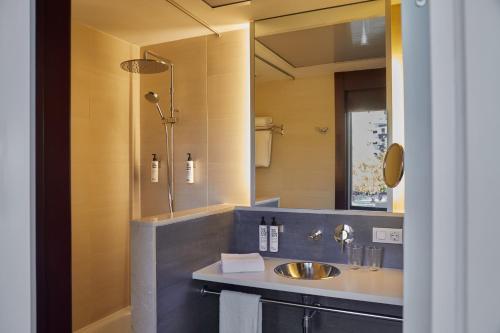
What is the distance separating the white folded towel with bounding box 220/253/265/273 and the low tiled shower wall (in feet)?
0.51

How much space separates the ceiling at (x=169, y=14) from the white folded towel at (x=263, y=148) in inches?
30.7

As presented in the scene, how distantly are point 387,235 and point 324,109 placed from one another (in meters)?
0.84

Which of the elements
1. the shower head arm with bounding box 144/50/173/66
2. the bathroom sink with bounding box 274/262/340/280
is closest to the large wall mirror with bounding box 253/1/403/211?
the bathroom sink with bounding box 274/262/340/280

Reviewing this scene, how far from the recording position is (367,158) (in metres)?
2.01

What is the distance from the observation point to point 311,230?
2064 millimetres

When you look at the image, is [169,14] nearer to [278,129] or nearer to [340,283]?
[278,129]

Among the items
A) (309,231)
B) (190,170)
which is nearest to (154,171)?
(190,170)

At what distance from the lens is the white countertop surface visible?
1.51 meters

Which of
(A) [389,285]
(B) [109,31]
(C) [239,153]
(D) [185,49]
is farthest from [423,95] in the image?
(B) [109,31]

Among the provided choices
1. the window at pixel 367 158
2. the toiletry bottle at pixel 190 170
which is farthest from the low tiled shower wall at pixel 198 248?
the toiletry bottle at pixel 190 170

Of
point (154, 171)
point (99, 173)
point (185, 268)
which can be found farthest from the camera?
point (154, 171)

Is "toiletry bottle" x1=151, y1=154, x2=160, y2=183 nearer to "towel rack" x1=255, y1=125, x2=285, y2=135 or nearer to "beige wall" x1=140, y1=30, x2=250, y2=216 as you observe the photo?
"beige wall" x1=140, y1=30, x2=250, y2=216
